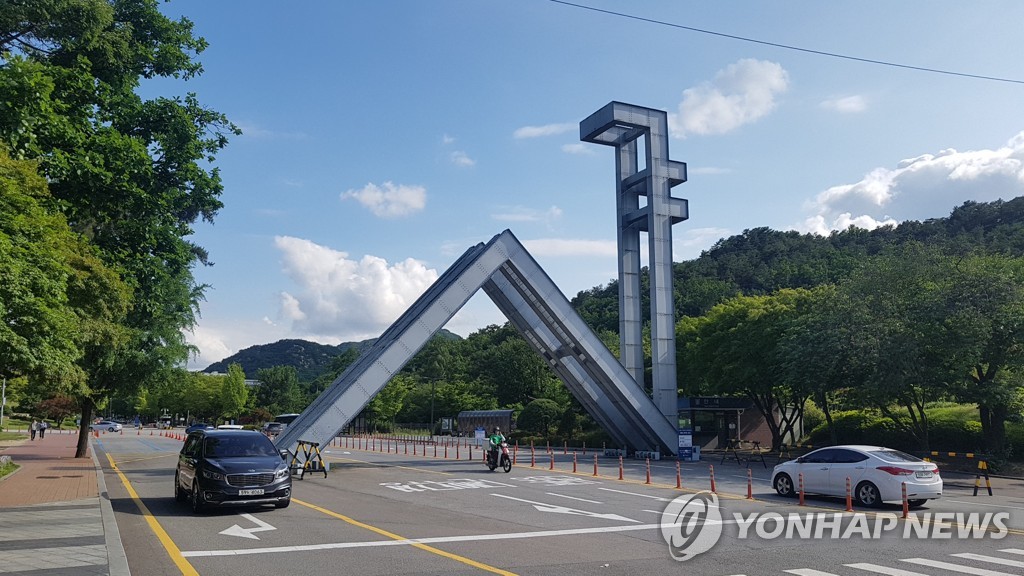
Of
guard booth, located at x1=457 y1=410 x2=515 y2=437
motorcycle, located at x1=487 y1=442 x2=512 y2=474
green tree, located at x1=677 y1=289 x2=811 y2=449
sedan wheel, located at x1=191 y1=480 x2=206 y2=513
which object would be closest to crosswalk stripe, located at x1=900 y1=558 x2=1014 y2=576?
sedan wheel, located at x1=191 y1=480 x2=206 y2=513

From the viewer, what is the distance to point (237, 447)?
1648 cm

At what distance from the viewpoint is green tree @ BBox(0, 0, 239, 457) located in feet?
62.0

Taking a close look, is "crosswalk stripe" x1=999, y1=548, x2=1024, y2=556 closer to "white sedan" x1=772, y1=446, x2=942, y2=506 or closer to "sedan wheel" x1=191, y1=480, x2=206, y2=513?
"white sedan" x1=772, y1=446, x2=942, y2=506

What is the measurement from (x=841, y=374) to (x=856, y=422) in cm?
809

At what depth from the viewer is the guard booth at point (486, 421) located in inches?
2687

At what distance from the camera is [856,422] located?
39.0 meters

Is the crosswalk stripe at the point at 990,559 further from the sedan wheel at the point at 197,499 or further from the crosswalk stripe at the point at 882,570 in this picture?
the sedan wheel at the point at 197,499

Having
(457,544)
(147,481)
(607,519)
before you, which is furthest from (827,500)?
(147,481)

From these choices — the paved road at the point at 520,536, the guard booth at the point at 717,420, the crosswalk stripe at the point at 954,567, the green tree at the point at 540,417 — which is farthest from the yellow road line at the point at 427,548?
the green tree at the point at 540,417

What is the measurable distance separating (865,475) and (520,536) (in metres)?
9.38

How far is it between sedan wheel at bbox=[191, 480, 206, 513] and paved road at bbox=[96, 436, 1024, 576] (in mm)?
297

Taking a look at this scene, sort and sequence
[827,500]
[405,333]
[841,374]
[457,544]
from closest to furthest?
[457,544] < [827,500] < [405,333] < [841,374]

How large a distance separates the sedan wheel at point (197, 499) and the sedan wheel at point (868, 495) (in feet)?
47.7

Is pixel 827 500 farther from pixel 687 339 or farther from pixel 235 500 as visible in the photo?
pixel 687 339
